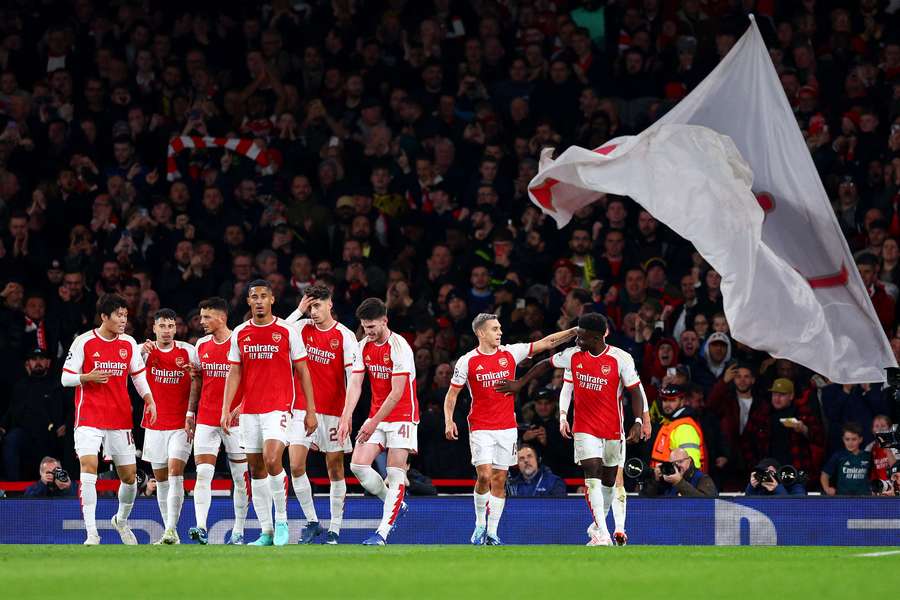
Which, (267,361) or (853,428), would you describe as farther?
(853,428)

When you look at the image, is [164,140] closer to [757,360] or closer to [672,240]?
[672,240]

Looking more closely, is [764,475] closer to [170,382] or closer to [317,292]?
[317,292]

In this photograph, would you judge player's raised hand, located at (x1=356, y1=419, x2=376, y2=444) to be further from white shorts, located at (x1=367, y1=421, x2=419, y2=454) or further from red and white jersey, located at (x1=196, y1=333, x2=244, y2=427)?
red and white jersey, located at (x1=196, y1=333, x2=244, y2=427)

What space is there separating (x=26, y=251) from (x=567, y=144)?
7.92 meters

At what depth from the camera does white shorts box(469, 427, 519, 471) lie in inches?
634

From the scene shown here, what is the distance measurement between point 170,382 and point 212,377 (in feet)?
2.77

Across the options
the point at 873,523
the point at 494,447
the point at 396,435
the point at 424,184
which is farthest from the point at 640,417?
the point at 424,184

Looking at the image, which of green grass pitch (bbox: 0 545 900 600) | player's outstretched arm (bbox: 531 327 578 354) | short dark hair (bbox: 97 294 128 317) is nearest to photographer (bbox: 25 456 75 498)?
short dark hair (bbox: 97 294 128 317)

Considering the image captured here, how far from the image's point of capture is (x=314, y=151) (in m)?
23.0

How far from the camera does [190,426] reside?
16172 mm

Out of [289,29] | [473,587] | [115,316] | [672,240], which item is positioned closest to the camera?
[473,587]

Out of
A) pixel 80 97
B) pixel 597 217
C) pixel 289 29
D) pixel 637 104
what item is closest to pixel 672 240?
pixel 597 217

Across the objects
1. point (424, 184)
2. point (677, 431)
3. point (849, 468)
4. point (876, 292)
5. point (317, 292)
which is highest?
point (424, 184)

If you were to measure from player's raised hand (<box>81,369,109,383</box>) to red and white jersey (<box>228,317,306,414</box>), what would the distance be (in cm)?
186
